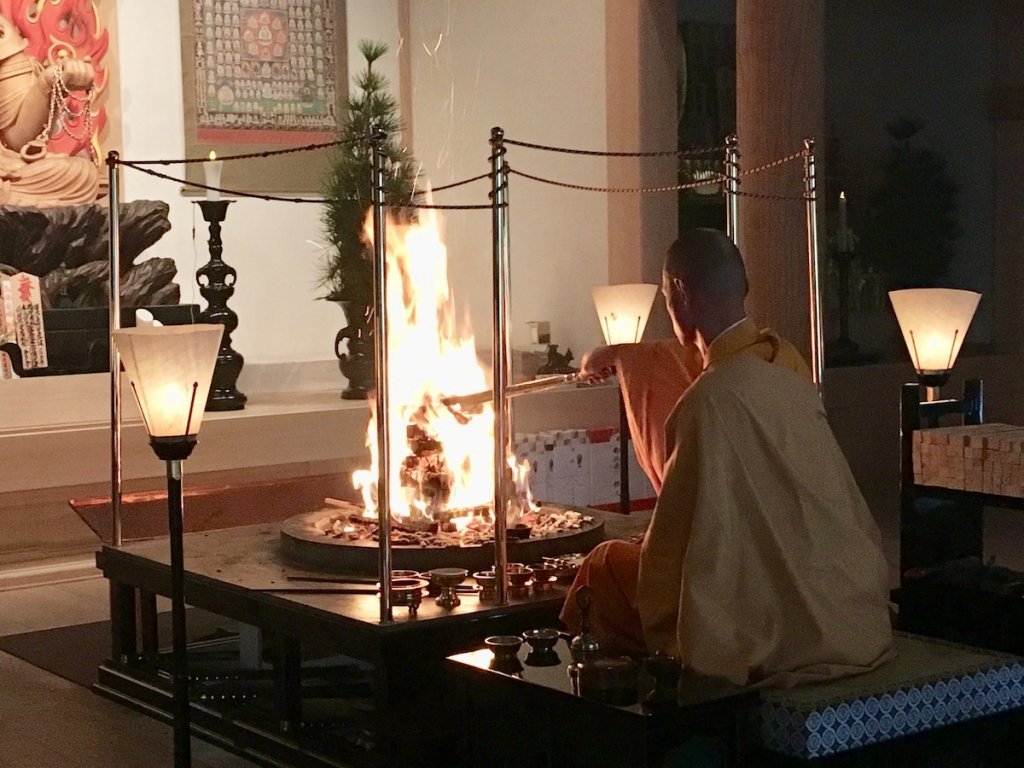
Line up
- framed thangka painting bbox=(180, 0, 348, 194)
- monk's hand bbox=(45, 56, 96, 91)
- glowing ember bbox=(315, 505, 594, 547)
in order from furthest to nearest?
framed thangka painting bbox=(180, 0, 348, 194) → monk's hand bbox=(45, 56, 96, 91) → glowing ember bbox=(315, 505, 594, 547)

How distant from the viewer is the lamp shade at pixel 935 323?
5020 mm

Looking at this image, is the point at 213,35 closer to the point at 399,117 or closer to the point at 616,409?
the point at 399,117

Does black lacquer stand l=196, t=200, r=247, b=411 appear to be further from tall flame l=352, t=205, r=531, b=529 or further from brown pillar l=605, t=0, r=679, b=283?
brown pillar l=605, t=0, r=679, b=283

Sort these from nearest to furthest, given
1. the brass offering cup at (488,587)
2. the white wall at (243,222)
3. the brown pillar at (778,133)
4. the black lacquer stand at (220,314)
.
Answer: the brass offering cup at (488,587), the brown pillar at (778,133), the black lacquer stand at (220,314), the white wall at (243,222)

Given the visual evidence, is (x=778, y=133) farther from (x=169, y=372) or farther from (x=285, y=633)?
(x=169, y=372)

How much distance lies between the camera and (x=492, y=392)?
4.62 metres

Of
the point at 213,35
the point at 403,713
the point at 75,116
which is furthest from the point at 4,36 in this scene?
the point at 403,713

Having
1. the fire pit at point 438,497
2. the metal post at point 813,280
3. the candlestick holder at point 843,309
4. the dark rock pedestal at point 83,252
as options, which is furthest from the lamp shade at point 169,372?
the candlestick holder at point 843,309

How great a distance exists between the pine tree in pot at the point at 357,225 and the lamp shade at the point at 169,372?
427 centimetres

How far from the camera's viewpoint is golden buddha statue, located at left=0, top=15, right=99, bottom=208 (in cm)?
823

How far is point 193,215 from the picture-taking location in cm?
886

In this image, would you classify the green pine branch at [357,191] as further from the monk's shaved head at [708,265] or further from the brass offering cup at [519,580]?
the monk's shaved head at [708,265]

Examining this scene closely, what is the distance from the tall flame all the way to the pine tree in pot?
1.19 metres

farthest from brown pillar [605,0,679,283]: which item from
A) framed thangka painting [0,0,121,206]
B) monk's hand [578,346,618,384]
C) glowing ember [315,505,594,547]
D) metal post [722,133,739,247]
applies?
monk's hand [578,346,618,384]
